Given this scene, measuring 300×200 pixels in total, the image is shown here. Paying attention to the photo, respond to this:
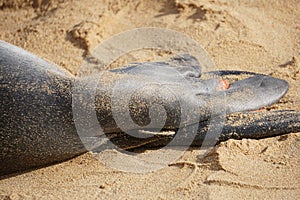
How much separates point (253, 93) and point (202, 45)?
1.08 metres

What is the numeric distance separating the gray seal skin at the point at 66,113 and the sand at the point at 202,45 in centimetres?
11

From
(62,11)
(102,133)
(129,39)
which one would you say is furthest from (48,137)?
(62,11)

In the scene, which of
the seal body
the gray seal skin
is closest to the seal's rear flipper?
the gray seal skin

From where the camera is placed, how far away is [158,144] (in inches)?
126

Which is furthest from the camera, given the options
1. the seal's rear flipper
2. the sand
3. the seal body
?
the seal's rear flipper

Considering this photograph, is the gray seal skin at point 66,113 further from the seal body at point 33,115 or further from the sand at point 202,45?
the sand at point 202,45

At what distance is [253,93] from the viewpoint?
340cm

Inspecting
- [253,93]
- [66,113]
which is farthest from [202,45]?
[66,113]

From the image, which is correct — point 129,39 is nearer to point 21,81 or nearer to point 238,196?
point 21,81

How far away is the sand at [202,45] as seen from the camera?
9.11 feet

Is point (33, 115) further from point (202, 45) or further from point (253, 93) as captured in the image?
point (202, 45)

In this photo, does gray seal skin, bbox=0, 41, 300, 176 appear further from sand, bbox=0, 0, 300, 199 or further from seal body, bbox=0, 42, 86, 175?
sand, bbox=0, 0, 300, 199

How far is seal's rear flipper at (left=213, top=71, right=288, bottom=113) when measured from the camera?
329cm

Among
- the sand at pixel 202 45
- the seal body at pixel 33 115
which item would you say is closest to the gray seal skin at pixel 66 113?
the seal body at pixel 33 115
